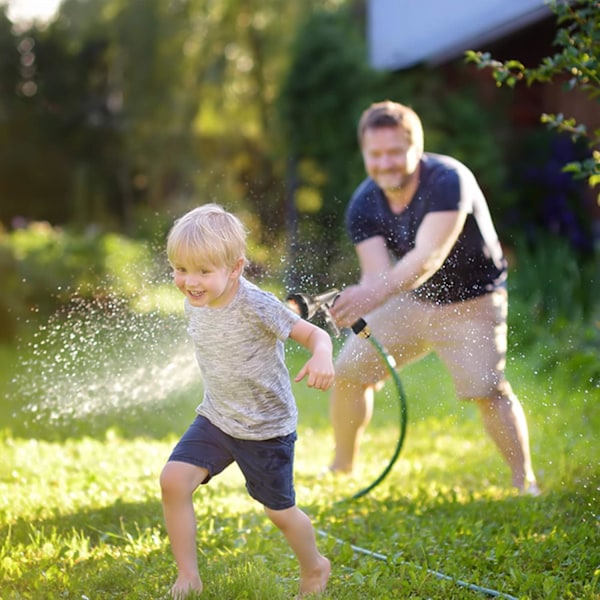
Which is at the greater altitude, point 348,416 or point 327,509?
point 348,416

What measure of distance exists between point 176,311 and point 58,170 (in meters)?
14.0

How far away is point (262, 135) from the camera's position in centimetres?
1697

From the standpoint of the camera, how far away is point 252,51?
17.2 meters

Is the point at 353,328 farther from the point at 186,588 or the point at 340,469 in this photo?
the point at 186,588

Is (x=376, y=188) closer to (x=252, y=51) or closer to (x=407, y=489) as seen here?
(x=407, y=489)

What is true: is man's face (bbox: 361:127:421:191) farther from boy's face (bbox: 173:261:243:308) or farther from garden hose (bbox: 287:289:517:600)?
boy's face (bbox: 173:261:243:308)

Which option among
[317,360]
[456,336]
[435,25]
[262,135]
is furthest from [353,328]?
[262,135]

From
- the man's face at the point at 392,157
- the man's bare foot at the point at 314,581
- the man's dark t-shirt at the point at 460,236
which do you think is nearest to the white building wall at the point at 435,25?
the man's face at the point at 392,157

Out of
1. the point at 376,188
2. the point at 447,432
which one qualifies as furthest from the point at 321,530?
the point at 447,432

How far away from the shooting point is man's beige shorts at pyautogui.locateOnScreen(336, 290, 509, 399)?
13.0 ft

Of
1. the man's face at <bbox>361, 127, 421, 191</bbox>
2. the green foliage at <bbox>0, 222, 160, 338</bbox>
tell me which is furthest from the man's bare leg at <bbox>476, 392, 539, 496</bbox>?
the green foliage at <bbox>0, 222, 160, 338</bbox>

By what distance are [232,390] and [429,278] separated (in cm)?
127

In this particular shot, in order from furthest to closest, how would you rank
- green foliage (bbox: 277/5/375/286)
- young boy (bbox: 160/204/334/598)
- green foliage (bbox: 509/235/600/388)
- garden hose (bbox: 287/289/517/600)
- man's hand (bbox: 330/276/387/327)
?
green foliage (bbox: 277/5/375/286)
green foliage (bbox: 509/235/600/388)
man's hand (bbox: 330/276/387/327)
garden hose (bbox: 287/289/517/600)
young boy (bbox: 160/204/334/598)

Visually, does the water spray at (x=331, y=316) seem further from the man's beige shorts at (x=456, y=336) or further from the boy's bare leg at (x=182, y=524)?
the boy's bare leg at (x=182, y=524)
